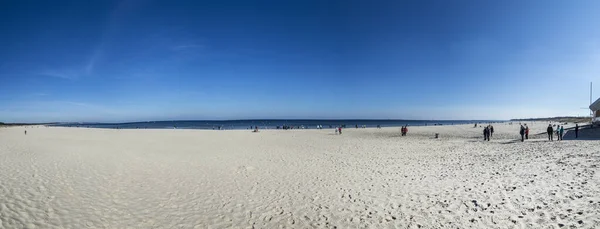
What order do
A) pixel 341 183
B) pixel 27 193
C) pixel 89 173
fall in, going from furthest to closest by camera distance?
1. pixel 89 173
2. pixel 341 183
3. pixel 27 193

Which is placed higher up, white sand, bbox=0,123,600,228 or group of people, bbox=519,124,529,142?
group of people, bbox=519,124,529,142

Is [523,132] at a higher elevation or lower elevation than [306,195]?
higher

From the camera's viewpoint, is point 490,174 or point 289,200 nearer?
point 289,200

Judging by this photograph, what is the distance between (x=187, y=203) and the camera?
746cm

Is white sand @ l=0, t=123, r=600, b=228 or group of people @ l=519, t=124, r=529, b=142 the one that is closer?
white sand @ l=0, t=123, r=600, b=228

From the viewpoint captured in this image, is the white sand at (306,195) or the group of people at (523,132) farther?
the group of people at (523,132)

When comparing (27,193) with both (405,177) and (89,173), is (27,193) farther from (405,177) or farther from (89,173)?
(405,177)

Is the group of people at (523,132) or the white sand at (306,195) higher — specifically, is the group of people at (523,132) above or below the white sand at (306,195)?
above

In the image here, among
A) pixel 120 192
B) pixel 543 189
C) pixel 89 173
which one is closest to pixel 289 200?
pixel 120 192

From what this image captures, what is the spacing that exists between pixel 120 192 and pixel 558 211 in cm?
1138

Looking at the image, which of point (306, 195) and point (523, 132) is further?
point (523, 132)

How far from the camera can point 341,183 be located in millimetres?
9477

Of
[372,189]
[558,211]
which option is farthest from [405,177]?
[558,211]

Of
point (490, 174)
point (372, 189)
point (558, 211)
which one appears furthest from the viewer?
point (490, 174)
